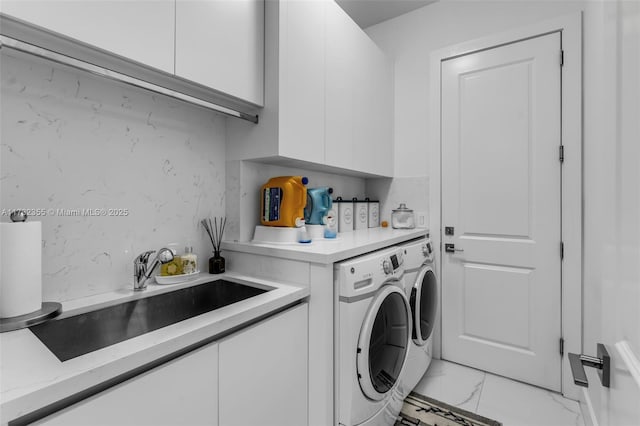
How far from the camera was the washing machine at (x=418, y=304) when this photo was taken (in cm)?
178

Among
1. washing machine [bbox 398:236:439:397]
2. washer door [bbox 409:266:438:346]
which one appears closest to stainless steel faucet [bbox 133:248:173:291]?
washing machine [bbox 398:236:439:397]

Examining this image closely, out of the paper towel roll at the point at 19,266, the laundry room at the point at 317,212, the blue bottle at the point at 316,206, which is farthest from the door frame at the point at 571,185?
the paper towel roll at the point at 19,266

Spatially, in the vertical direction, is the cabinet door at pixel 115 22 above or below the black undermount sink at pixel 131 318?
above

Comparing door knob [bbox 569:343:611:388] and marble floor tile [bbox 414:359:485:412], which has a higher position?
door knob [bbox 569:343:611:388]

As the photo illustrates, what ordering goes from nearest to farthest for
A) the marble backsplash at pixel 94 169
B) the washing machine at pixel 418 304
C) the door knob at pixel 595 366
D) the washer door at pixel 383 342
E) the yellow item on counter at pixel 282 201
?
the door knob at pixel 595 366 → the marble backsplash at pixel 94 169 → the washer door at pixel 383 342 → the yellow item on counter at pixel 282 201 → the washing machine at pixel 418 304

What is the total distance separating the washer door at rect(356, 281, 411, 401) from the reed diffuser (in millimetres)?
783

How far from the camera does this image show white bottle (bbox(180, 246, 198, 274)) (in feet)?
4.69

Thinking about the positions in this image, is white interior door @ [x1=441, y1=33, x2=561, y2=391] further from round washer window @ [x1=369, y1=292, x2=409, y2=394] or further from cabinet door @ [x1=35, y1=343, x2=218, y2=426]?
cabinet door @ [x1=35, y1=343, x2=218, y2=426]

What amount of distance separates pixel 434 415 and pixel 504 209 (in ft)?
4.63

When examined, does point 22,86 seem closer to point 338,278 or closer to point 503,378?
point 338,278

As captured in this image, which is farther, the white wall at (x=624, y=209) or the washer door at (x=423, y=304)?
the washer door at (x=423, y=304)

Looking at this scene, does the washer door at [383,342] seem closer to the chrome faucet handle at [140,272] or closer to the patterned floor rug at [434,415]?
the patterned floor rug at [434,415]

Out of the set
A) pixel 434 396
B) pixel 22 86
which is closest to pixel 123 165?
pixel 22 86

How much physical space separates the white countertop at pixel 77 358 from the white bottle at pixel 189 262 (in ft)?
1.28
